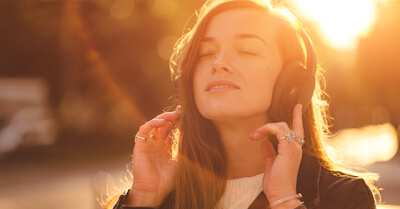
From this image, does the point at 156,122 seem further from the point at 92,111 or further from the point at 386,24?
the point at 92,111

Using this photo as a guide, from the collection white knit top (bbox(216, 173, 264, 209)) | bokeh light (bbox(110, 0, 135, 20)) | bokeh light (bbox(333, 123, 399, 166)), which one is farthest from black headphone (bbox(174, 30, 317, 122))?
bokeh light (bbox(110, 0, 135, 20))

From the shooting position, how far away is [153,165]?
3307 mm

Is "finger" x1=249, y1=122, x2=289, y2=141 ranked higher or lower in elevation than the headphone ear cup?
lower

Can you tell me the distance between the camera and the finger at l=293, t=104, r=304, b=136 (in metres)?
2.98

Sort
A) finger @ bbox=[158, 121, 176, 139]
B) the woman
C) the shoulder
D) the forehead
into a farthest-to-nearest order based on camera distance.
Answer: finger @ bbox=[158, 121, 176, 139] → the forehead → the woman → the shoulder

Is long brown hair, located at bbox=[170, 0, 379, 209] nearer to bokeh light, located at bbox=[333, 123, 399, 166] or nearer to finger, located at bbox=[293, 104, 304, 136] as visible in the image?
finger, located at bbox=[293, 104, 304, 136]

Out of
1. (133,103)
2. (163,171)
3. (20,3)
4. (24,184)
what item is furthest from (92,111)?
(163,171)

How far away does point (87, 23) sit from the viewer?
79.4 ft

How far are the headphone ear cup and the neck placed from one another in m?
0.19

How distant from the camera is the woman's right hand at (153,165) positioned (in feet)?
10.5

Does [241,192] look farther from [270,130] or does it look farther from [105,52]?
[105,52]

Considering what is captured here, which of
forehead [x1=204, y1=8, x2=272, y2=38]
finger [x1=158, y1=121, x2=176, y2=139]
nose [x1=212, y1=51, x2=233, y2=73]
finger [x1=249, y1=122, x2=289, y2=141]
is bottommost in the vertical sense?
finger [x1=249, y1=122, x2=289, y2=141]

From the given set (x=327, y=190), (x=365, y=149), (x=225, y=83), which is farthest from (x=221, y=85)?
(x=365, y=149)

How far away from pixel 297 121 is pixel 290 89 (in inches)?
7.6
